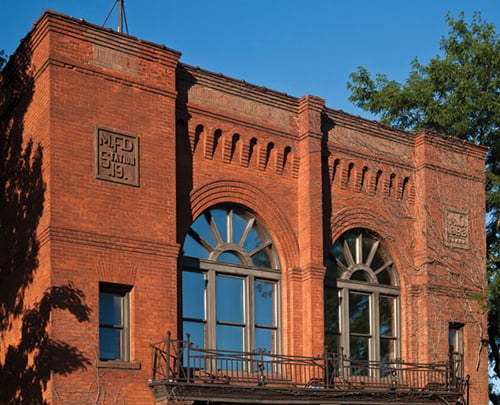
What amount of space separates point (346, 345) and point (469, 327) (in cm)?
462

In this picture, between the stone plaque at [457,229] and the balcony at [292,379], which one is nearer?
the balcony at [292,379]

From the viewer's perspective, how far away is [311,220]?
926 inches

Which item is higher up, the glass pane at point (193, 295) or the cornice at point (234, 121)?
the cornice at point (234, 121)

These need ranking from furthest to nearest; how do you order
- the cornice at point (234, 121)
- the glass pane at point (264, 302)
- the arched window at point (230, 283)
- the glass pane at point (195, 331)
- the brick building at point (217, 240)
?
the glass pane at point (264, 302) → the cornice at point (234, 121) → the arched window at point (230, 283) → the glass pane at point (195, 331) → the brick building at point (217, 240)

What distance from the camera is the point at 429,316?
84.5 ft

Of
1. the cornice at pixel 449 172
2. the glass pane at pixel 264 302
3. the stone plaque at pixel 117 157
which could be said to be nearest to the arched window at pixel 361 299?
the glass pane at pixel 264 302

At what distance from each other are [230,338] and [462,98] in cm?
1586

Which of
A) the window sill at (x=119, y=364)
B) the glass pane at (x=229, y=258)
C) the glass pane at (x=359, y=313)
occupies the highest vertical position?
the glass pane at (x=229, y=258)

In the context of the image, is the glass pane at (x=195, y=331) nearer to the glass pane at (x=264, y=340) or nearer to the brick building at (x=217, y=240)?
the brick building at (x=217, y=240)

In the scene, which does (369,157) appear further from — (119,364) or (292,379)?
(119,364)

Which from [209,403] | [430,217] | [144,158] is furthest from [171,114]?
[430,217]

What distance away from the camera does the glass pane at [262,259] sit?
2322cm

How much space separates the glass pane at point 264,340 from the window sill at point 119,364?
4121 millimetres

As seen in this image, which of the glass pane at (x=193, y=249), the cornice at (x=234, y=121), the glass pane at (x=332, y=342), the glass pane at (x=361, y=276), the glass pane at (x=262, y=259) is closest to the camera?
the glass pane at (x=193, y=249)
